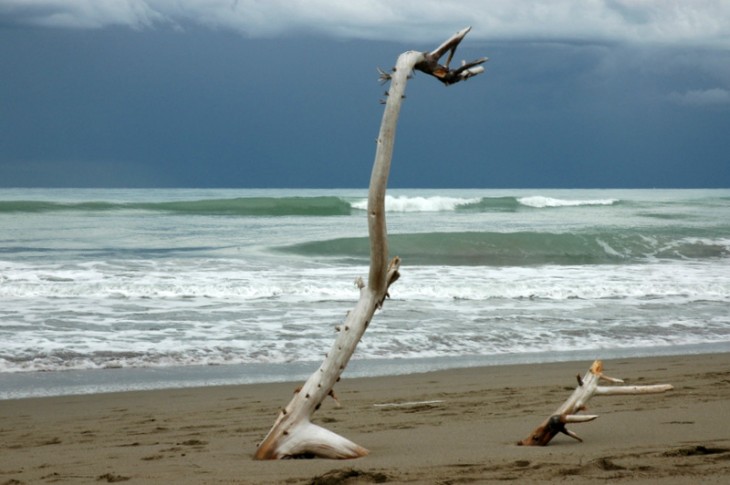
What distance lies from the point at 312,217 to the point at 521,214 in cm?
954

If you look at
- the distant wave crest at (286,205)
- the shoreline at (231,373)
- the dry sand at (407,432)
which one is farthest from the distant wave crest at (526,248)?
the distant wave crest at (286,205)

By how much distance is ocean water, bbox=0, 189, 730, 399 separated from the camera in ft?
28.3

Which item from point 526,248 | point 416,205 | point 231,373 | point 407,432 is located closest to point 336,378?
point 407,432

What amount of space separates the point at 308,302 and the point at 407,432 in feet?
25.8

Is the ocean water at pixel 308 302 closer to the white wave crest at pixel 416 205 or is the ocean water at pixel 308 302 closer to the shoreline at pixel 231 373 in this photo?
the shoreline at pixel 231 373

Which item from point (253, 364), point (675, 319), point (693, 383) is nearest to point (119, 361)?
point (253, 364)

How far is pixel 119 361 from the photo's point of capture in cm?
850

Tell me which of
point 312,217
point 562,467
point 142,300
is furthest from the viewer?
point 312,217

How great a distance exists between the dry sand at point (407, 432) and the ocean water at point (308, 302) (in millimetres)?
970

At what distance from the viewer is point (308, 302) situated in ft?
42.2

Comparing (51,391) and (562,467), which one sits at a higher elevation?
(562,467)

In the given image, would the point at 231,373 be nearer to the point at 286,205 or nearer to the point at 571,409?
the point at 571,409

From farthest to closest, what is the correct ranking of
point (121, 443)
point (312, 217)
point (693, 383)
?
point (312, 217)
point (693, 383)
point (121, 443)

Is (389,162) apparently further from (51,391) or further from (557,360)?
(557,360)
